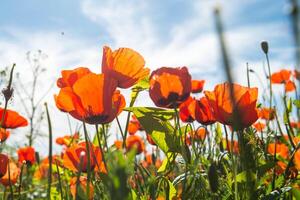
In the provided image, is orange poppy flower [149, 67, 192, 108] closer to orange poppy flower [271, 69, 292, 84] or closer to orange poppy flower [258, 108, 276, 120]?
orange poppy flower [258, 108, 276, 120]

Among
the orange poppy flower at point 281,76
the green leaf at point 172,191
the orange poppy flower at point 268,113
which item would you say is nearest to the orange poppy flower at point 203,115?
the orange poppy flower at point 268,113

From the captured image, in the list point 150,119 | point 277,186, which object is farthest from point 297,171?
point 150,119

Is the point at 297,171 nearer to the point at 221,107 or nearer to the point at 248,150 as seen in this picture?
the point at 248,150

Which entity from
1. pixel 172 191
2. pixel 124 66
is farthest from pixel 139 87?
pixel 172 191

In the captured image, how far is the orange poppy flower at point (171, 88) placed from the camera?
1.32m

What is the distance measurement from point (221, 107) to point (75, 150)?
25.2 inches

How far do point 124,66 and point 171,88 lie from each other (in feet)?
0.55

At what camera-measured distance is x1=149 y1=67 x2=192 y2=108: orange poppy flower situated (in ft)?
4.33

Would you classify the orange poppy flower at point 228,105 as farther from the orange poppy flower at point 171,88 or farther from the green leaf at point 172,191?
the green leaf at point 172,191

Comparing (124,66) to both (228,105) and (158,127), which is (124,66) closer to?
(158,127)

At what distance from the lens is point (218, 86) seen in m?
1.27

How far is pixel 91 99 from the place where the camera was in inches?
46.3

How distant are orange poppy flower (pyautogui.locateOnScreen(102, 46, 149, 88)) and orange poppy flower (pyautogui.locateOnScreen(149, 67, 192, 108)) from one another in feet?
0.28

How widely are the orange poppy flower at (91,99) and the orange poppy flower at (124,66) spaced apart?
0.47ft
